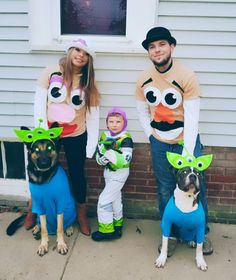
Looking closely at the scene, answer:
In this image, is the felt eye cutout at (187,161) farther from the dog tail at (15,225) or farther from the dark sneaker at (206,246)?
the dog tail at (15,225)

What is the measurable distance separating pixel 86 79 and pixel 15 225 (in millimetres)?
1730

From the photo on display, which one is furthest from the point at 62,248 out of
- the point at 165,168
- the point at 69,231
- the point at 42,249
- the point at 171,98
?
the point at 171,98

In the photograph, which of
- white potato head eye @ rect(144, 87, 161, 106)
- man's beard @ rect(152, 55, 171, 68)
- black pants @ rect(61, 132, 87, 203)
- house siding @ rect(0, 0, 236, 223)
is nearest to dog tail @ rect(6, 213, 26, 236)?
black pants @ rect(61, 132, 87, 203)

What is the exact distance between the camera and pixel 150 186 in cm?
433

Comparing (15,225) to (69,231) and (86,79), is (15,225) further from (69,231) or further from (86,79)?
(86,79)

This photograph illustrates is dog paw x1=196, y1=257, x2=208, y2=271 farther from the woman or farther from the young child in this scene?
the woman

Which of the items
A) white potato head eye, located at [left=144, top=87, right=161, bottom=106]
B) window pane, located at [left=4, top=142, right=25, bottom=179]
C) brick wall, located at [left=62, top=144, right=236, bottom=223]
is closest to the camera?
white potato head eye, located at [left=144, top=87, right=161, bottom=106]

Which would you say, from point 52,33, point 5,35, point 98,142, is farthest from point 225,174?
point 5,35

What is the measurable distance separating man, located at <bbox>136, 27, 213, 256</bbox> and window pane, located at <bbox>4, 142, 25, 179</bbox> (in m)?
1.71

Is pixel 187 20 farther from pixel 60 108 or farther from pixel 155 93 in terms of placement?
pixel 60 108

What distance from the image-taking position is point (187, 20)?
3.78 metres

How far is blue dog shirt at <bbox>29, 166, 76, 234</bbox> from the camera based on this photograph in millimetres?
3557

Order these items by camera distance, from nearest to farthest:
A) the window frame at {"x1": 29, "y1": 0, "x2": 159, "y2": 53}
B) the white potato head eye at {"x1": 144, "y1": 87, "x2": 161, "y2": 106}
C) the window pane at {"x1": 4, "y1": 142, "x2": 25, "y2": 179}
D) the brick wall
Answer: the white potato head eye at {"x1": 144, "y1": 87, "x2": 161, "y2": 106}, the window frame at {"x1": 29, "y1": 0, "x2": 159, "y2": 53}, the brick wall, the window pane at {"x1": 4, "y1": 142, "x2": 25, "y2": 179}

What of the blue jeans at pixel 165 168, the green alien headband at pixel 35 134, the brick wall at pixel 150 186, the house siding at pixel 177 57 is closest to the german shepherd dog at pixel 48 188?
the green alien headband at pixel 35 134
